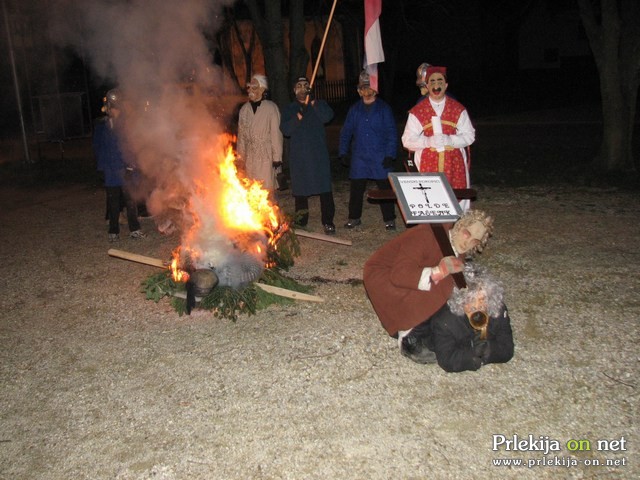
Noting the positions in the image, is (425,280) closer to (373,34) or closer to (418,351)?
(418,351)

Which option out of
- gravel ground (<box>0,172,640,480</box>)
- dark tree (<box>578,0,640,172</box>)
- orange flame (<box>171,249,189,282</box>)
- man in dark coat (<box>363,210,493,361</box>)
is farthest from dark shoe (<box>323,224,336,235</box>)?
dark tree (<box>578,0,640,172</box>)

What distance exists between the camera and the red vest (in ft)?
19.1

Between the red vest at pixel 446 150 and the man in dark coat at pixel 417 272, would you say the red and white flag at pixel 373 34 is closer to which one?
the red vest at pixel 446 150

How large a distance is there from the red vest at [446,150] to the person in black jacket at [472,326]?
6.77ft

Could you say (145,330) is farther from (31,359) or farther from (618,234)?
(618,234)

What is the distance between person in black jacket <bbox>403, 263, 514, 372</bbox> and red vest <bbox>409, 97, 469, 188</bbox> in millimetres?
2063

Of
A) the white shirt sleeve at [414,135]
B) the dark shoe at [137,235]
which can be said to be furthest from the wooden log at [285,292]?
the dark shoe at [137,235]

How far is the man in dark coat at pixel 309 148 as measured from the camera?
24.2 ft

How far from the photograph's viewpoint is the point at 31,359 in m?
4.74

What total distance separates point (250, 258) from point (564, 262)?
3196mm

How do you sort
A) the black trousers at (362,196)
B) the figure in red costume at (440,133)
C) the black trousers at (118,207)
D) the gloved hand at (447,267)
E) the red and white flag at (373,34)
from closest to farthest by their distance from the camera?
the gloved hand at (447,267), the figure in red costume at (440,133), the red and white flag at (373,34), the black trousers at (362,196), the black trousers at (118,207)

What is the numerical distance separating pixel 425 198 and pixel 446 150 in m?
1.89

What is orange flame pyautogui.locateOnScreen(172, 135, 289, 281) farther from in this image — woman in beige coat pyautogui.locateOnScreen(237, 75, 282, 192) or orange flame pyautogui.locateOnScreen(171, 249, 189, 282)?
woman in beige coat pyautogui.locateOnScreen(237, 75, 282, 192)

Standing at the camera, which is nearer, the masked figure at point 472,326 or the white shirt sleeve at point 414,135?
the masked figure at point 472,326
